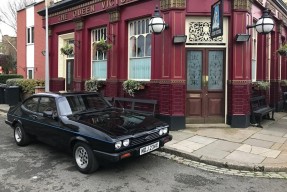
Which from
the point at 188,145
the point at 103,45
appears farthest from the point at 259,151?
the point at 103,45

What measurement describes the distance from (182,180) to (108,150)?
4.50ft

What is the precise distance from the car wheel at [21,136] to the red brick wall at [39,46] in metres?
12.6

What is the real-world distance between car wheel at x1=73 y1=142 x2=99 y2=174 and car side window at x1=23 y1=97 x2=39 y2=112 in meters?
1.97

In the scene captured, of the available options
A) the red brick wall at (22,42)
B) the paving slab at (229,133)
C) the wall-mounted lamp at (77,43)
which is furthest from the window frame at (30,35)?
the paving slab at (229,133)

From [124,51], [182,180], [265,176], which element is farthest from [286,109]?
[182,180]

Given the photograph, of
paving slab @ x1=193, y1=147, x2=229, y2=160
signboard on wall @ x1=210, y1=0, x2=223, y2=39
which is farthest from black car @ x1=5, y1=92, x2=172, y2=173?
signboard on wall @ x1=210, y1=0, x2=223, y2=39

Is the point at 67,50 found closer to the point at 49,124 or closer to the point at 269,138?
the point at 49,124

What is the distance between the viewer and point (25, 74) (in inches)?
861

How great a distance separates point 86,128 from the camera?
5.30 m

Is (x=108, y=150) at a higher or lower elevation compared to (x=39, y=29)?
lower

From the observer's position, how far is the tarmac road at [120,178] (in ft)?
15.5

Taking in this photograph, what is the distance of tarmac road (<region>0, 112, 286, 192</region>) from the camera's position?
4713 millimetres

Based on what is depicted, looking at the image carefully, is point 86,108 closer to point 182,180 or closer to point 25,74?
point 182,180

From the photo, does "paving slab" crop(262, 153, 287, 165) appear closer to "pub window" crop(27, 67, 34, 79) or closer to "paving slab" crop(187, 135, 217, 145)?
"paving slab" crop(187, 135, 217, 145)
